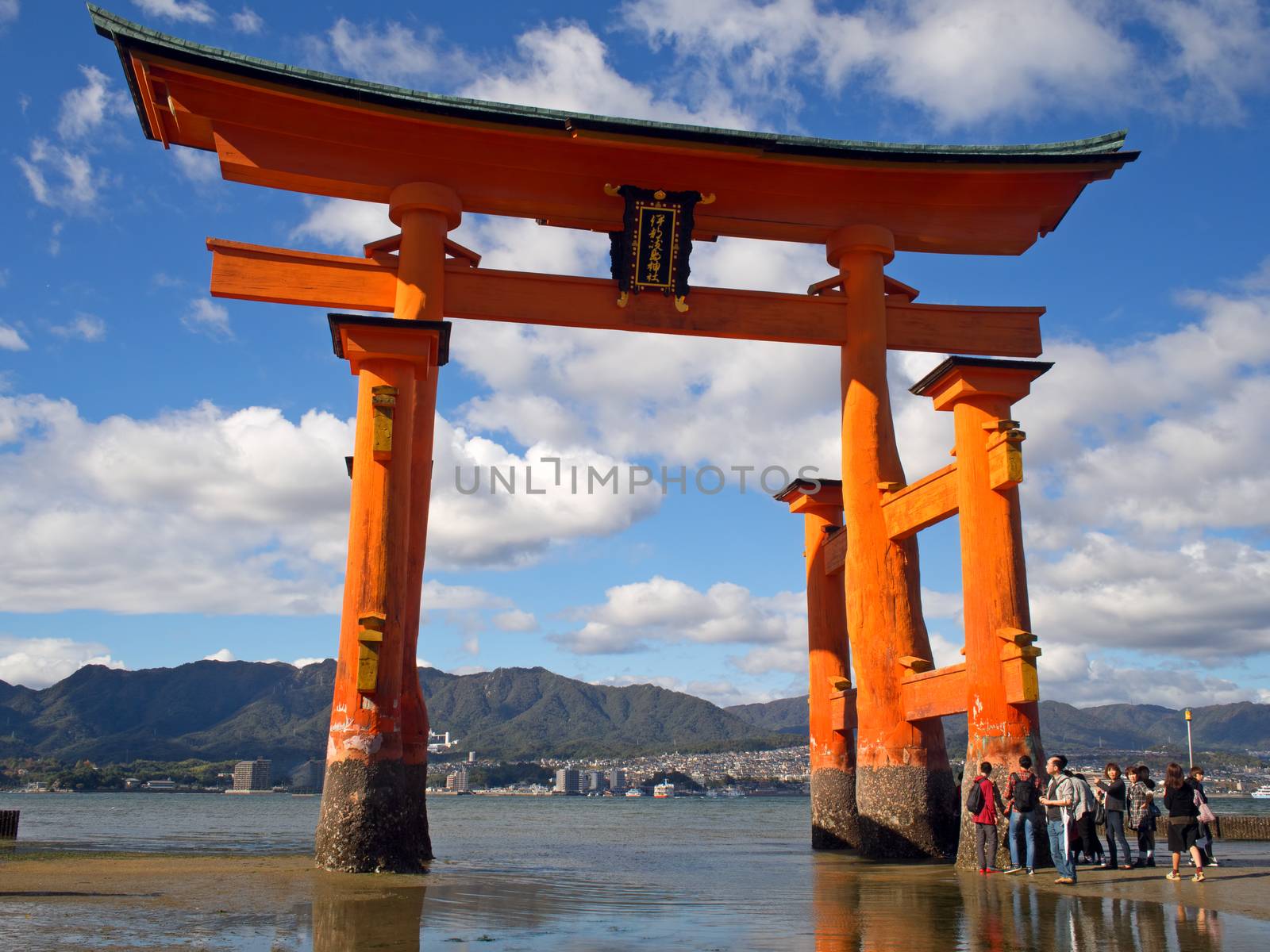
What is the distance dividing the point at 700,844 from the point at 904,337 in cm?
1403

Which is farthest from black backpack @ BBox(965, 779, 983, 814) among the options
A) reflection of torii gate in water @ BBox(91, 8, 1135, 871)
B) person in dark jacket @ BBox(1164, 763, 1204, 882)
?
person in dark jacket @ BBox(1164, 763, 1204, 882)

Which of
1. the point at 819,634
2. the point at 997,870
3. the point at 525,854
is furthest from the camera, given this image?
the point at 525,854

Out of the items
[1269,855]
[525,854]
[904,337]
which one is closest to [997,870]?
[1269,855]

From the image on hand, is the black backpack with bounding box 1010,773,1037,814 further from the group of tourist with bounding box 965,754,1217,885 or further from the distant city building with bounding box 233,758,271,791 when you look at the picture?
the distant city building with bounding box 233,758,271,791

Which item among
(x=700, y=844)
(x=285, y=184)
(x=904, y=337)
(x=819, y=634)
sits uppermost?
(x=285, y=184)

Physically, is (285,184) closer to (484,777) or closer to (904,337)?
(904,337)

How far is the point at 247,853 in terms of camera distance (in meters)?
19.4

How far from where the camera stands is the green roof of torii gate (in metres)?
14.5

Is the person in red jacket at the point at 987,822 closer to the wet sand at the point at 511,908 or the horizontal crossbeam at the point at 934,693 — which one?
the wet sand at the point at 511,908

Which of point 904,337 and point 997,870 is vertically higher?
point 904,337

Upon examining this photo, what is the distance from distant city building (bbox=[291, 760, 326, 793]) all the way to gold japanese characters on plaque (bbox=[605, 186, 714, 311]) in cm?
12655

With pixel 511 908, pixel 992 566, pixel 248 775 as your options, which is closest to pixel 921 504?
pixel 992 566

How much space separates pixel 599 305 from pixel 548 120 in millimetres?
2685

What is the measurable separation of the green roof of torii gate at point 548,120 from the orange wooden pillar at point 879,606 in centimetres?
154
